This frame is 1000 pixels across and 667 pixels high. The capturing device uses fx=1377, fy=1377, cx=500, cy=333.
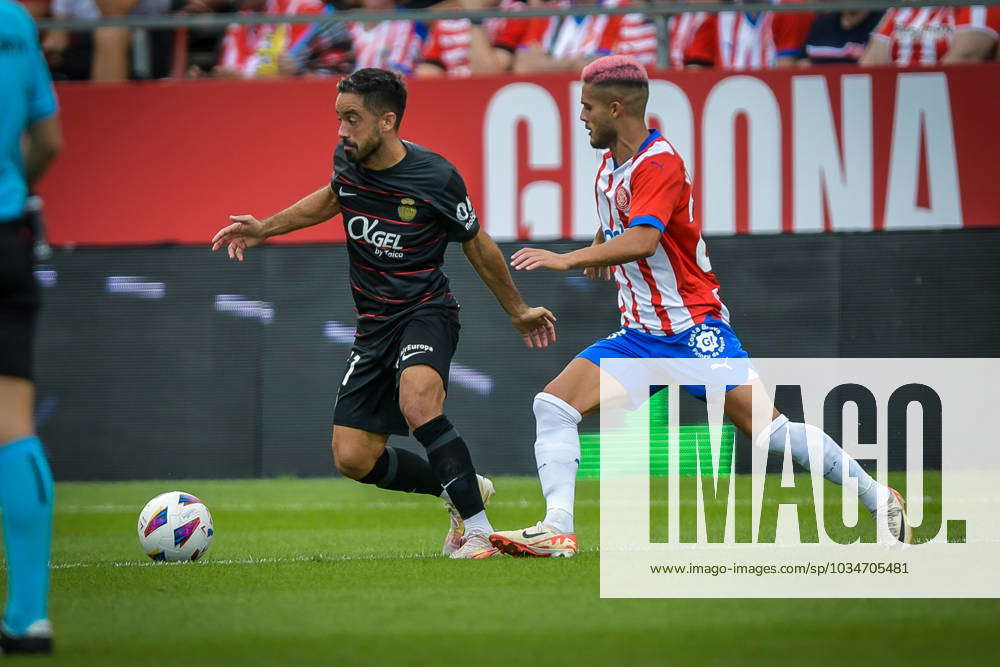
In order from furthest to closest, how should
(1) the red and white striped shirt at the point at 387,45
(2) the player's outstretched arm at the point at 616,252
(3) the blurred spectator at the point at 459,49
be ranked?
(1) the red and white striped shirt at the point at 387,45 < (3) the blurred spectator at the point at 459,49 < (2) the player's outstretched arm at the point at 616,252

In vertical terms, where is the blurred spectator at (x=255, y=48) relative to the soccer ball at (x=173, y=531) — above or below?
above

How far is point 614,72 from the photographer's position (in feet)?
20.5

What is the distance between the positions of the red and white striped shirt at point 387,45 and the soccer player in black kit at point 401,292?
A: 5.74 m

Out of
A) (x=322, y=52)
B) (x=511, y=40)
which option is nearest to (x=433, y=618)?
(x=511, y=40)

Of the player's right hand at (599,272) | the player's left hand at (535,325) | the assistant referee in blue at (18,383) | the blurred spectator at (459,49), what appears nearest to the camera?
the assistant referee in blue at (18,383)

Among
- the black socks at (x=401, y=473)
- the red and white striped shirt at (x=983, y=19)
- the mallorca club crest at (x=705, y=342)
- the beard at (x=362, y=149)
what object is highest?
the red and white striped shirt at (x=983, y=19)

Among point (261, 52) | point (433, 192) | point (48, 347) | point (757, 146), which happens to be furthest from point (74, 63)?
point (433, 192)

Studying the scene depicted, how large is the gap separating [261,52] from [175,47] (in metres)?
0.77

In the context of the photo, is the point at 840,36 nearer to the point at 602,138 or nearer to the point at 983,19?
the point at 983,19

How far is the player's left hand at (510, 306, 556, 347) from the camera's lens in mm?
6637

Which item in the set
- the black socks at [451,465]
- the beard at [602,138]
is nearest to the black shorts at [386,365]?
the black socks at [451,465]

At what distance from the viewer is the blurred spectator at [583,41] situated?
12047 mm

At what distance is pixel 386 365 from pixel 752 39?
21.6 ft

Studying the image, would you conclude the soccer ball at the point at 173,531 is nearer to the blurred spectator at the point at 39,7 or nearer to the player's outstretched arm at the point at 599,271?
the player's outstretched arm at the point at 599,271
